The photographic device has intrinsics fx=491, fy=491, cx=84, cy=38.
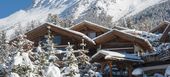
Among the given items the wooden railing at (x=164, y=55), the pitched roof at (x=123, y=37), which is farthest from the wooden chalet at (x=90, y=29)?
the wooden railing at (x=164, y=55)

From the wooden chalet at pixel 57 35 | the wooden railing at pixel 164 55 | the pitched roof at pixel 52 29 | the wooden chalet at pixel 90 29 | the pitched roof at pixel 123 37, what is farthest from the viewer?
the wooden chalet at pixel 90 29

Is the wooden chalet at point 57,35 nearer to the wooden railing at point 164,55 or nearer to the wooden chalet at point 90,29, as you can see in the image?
the wooden chalet at point 90,29

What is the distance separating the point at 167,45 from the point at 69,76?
16.6 metres

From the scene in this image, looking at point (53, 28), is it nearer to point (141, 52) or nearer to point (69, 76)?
point (141, 52)

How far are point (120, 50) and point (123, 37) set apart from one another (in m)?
1.11

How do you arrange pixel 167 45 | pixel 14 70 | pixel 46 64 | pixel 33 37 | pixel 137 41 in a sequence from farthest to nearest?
pixel 33 37 < pixel 137 41 < pixel 167 45 < pixel 46 64 < pixel 14 70

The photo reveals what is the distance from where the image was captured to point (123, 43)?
134 feet

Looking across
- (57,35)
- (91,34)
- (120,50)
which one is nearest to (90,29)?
(91,34)

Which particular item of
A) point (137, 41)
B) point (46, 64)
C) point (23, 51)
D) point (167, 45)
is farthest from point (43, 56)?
point (137, 41)

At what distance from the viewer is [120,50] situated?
132ft

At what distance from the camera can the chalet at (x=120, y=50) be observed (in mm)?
33406

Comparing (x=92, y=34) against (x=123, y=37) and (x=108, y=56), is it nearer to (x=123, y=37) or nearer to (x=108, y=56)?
(x=123, y=37)

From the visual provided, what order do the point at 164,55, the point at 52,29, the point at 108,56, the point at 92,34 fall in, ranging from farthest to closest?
the point at 92,34 → the point at 52,29 → the point at 164,55 → the point at 108,56

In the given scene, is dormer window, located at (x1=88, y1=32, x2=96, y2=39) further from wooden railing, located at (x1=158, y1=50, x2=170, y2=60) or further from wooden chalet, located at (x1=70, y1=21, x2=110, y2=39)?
wooden railing, located at (x1=158, y1=50, x2=170, y2=60)
